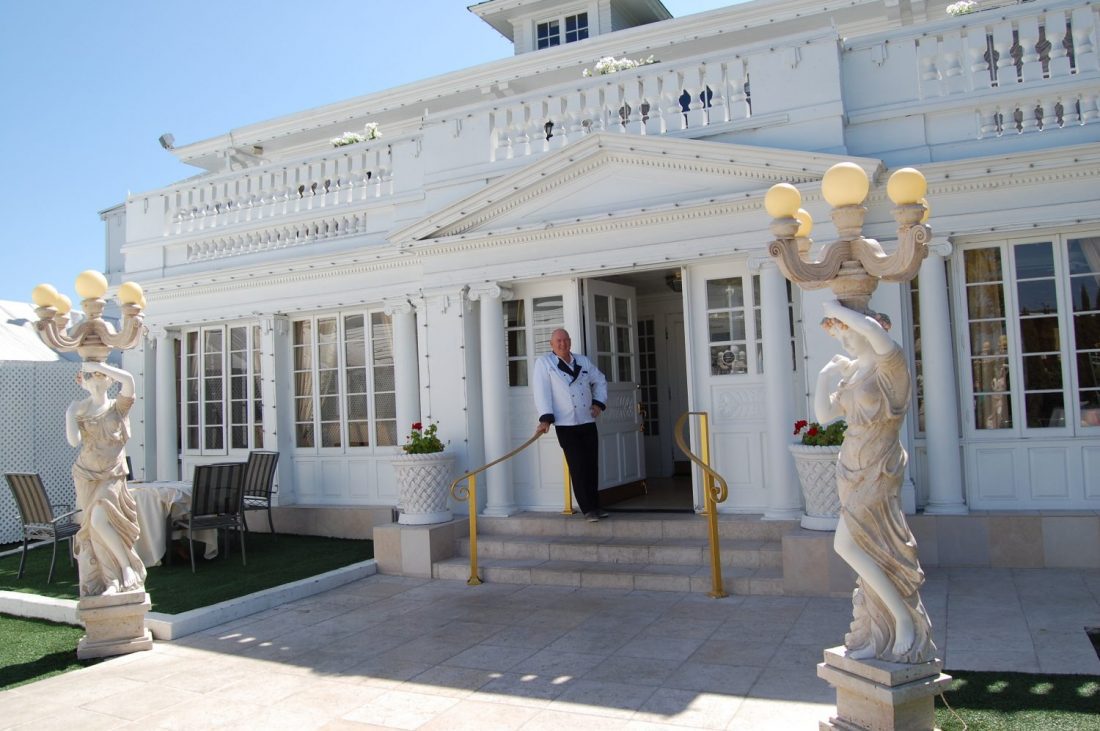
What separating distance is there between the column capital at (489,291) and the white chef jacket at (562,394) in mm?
989

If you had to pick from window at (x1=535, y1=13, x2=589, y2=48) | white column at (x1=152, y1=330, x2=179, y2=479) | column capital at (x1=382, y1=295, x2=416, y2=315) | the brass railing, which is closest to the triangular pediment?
column capital at (x1=382, y1=295, x2=416, y2=315)

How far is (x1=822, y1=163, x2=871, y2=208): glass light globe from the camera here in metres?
3.57

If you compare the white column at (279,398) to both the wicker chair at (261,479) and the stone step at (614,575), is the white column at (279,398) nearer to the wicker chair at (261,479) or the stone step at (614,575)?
the wicker chair at (261,479)

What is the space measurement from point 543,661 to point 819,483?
8.33 feet

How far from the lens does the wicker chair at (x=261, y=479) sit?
377 inches

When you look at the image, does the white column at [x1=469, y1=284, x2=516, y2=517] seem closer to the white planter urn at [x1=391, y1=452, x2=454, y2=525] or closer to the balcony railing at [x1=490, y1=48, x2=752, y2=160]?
the white planter urn at [x1=391, y1=452, x2=454, y2=525]

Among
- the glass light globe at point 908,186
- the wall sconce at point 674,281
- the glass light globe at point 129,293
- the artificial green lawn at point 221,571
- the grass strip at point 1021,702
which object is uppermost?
the wall sconce at point 674,281

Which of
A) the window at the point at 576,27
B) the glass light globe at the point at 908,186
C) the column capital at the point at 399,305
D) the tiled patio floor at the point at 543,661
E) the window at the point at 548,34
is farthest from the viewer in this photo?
the window at the point at 548,34

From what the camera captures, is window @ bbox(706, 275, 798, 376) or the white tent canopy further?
the white tent canopy

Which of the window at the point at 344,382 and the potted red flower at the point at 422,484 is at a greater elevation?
the window at the point at 344,382

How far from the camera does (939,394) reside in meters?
6.98

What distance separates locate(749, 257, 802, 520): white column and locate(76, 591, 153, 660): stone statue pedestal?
196 inches

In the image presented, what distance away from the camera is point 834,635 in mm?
5352

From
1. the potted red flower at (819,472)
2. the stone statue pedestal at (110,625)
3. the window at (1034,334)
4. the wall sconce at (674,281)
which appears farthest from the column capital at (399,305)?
the window at (1034,334)
